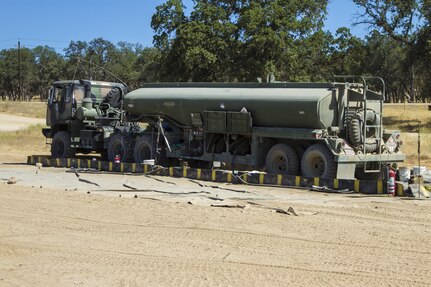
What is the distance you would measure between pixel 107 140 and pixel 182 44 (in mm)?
13898

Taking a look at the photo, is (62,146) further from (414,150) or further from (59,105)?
(414,150)

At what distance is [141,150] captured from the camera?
2062 centimetres

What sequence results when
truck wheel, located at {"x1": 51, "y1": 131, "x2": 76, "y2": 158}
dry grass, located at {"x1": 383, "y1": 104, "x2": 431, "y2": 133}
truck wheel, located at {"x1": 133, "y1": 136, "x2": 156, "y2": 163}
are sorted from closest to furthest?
truck wheel, located at {"x1": 133, "y1": 136, "x2": 156, "y2": 163} < truck wheel, located at {"x1": 51, "y1": 131, "x2": 76, "y2": 158} < dry grass, located at {"x1": 383, "y1": 104, "x2": 431, "y2": 133}

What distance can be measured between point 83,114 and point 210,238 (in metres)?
14.2

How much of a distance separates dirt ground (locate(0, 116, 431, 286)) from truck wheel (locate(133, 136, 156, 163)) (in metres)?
5.56

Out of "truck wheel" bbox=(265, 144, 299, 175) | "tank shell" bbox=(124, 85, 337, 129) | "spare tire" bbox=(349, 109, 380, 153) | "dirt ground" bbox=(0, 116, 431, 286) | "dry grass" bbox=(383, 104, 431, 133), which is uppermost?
"dry grass" bbox=(383, 104, 431, 133)

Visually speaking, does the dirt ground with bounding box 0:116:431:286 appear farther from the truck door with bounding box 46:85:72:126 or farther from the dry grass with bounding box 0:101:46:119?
the dry grass with bounding box 0:101:46:119

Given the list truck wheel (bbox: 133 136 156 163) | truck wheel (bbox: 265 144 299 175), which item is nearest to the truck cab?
truck wheel (bbox: 133 136 156 163)

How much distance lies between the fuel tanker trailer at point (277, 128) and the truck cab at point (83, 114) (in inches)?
113

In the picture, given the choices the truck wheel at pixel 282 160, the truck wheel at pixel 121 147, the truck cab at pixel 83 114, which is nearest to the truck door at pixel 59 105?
the truck cab at pixel 83 114

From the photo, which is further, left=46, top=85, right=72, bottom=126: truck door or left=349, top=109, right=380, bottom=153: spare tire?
left=46, top=85, right=72, bottom=126: truck door

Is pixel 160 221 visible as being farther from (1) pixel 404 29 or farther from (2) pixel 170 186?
(1) pixel 404 29

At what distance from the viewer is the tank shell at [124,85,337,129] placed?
15828 millimetres

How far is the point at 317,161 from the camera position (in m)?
16.1
